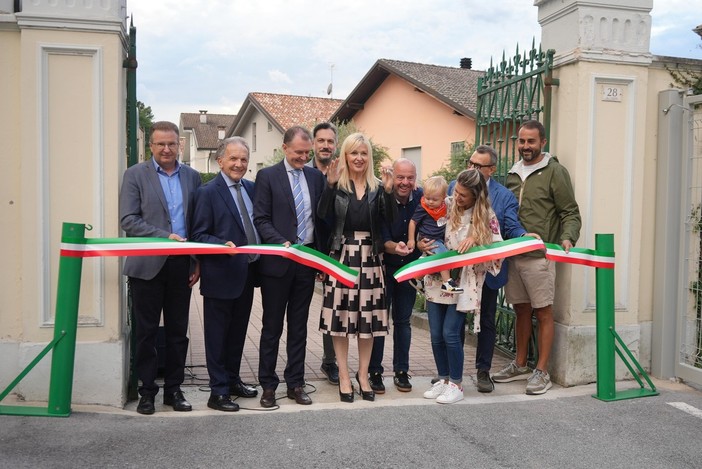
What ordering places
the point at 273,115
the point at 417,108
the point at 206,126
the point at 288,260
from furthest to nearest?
the point at 206,126 < the point at 273,115 < the point at 417,108 < the point at 288,260

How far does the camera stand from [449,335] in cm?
520

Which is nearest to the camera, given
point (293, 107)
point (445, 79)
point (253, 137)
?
point (445, 79)

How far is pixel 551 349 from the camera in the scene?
19.3 feet

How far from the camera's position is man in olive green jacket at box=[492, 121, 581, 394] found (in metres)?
5.45

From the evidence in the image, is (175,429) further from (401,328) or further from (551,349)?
(551,349)

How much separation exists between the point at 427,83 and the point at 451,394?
1542 cm

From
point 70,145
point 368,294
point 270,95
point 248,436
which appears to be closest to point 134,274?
point 70,145

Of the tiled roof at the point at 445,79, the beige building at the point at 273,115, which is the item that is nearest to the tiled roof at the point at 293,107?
the beige building at the point at 273,115

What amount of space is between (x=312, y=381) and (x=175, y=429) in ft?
5.26

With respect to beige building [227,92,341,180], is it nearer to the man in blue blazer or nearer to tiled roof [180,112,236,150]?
tiled roof [180,112,236,150]

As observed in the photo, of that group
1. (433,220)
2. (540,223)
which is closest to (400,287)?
(433,220)

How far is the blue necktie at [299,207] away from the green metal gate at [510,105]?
7.51ft

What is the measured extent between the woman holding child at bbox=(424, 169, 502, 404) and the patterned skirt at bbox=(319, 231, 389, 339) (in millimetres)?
481

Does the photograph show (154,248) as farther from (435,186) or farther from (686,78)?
(686,78)
